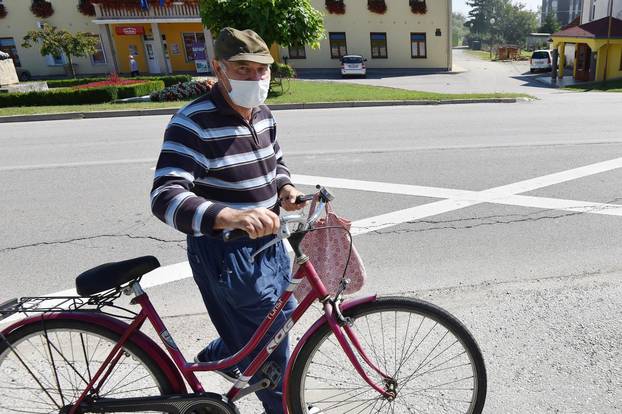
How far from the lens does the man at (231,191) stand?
184 centimetres

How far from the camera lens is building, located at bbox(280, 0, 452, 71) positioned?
3506cm

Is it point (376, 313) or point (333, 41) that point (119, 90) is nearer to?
point (376, 313)

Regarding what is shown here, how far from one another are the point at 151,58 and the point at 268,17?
66.3ft

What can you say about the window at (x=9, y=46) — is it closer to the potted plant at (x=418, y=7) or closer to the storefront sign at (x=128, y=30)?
the storefront sign at (x=128, y=30)

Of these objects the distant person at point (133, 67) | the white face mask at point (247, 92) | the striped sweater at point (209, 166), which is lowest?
the striped sweater at point (209, 166)

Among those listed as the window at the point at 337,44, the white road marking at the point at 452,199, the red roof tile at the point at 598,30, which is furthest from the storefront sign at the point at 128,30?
the white road marking at the point at 452,199

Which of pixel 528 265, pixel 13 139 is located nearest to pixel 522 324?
pixel 528 265

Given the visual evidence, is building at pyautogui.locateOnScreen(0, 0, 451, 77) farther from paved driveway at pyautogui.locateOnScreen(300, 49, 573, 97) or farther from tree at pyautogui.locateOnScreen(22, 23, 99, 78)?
tree at pyautogui.locateOnScreen(22, 23, 99, 78)

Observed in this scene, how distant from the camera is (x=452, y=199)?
5.99m

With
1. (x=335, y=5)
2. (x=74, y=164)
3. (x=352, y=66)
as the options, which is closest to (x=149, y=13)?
(x=335, y=5)

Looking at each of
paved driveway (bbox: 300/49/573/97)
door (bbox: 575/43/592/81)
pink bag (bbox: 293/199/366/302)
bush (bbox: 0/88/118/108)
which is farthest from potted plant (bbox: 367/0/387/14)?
pink bag (bbox: 293/199/366/302)

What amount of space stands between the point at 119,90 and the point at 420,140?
1334cm

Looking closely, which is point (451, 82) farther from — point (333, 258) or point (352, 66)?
point (333, 258)

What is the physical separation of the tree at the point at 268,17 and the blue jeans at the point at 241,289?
17.1 metres
